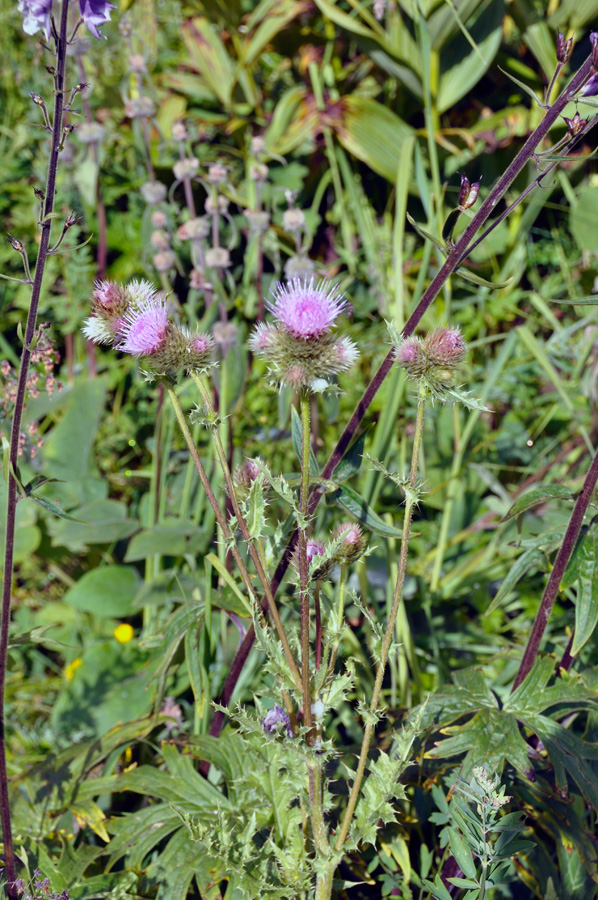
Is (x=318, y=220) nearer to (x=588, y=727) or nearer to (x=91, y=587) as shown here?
(x=91, y=587)

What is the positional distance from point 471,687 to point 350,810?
0.34 metres

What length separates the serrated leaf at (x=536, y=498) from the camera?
1037 millimetres

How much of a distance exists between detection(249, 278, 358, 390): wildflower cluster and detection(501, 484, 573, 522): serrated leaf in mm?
416

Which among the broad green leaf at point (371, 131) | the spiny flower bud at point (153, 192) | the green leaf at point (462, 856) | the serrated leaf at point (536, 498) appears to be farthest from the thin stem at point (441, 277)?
the broad green leaf at point (371, 131)

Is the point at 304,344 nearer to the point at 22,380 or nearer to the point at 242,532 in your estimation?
the point at 242,532

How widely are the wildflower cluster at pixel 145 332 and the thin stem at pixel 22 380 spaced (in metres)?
0.07

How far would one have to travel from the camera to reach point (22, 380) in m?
0.88

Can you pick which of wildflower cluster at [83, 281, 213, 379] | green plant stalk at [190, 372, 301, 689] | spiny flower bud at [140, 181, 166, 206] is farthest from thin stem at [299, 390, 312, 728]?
spiny flower bud at [140, 181, 166, 206]

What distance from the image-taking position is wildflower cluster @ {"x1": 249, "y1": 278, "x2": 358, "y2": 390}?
74 cm

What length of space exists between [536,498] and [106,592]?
1135 millimetres

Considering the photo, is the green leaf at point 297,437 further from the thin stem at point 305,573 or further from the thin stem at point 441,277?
the thin stem at point 305,573

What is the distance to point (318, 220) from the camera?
239 centimetres

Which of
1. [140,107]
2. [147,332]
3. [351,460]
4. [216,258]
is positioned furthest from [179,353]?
[140,107]

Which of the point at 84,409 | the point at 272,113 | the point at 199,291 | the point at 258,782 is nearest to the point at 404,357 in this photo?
the point at 258,782
